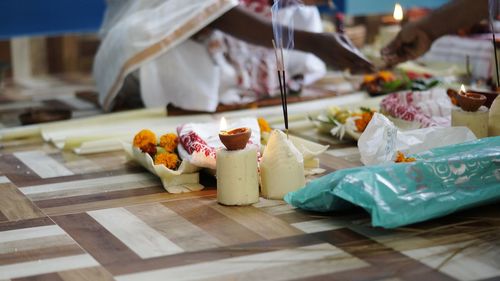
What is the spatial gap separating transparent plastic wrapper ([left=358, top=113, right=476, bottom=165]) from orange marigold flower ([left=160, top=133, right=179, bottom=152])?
1.86ft

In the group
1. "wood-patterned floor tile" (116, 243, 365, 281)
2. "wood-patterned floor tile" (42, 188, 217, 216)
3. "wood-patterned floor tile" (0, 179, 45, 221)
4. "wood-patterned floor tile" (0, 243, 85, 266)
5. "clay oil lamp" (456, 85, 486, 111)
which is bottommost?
"wood-patterned floor tile" (116, 243, 365, 281)

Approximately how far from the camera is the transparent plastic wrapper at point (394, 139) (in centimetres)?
249

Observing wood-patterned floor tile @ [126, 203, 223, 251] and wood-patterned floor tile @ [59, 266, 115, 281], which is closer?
wood-patterned floor tile @ [59, 266, 115, 281]

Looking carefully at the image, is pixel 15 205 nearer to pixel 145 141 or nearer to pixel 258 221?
pixel 145 141

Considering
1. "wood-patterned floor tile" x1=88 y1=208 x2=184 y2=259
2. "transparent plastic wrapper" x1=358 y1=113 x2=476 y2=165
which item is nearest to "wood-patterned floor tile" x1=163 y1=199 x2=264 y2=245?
"wood-patterned floor tile" x1=88 y1=208 x2=184 y2=259

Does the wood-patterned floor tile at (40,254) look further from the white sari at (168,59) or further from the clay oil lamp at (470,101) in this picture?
the white sari at (168,59)

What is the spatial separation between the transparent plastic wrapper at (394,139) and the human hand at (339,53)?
0.70 m

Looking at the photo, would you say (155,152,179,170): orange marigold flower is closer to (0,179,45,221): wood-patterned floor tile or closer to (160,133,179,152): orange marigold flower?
(160,133,179,152): orange marigold flower

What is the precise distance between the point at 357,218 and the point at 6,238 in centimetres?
85

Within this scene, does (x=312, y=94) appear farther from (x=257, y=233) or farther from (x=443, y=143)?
(x=257, y=233)

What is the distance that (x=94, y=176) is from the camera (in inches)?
107

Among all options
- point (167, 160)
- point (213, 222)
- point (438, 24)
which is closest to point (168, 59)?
point (438, 24)

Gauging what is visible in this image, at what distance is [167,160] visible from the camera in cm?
258

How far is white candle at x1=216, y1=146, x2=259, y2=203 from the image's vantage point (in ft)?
7.52
